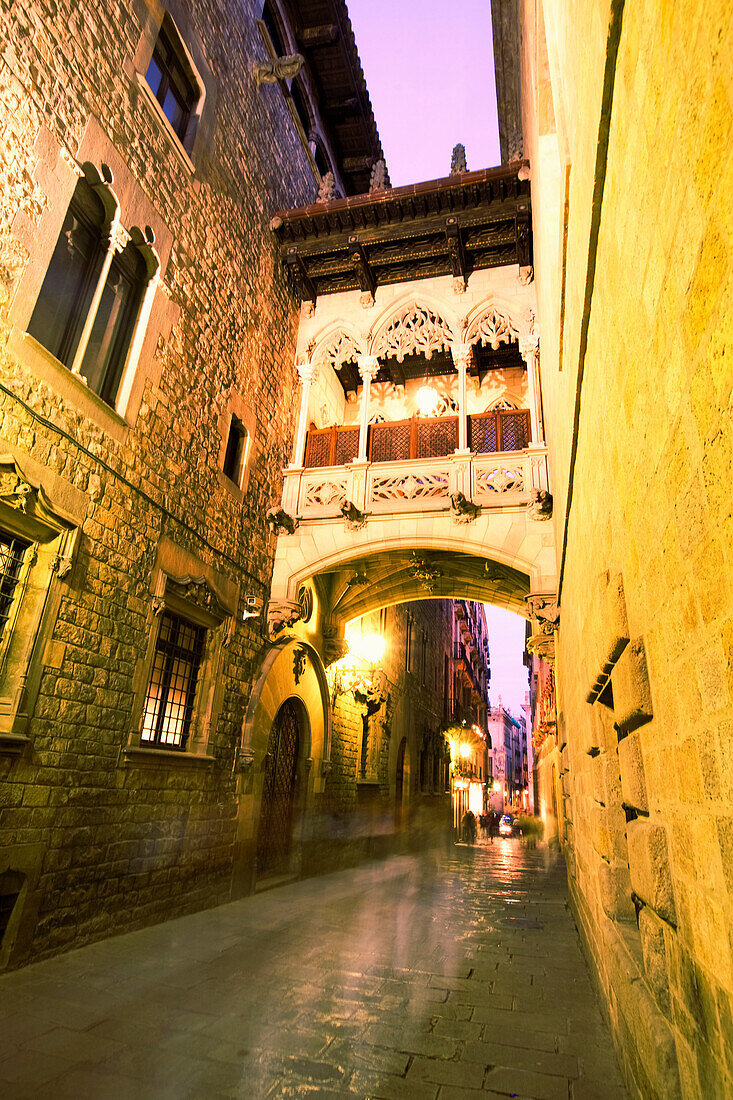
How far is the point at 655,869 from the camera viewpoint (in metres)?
1.82

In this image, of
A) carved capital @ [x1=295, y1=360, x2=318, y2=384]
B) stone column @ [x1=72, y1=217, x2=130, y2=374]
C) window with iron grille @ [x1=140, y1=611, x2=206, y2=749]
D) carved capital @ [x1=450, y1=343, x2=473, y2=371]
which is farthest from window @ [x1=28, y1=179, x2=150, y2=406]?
carved capital @ [x1=450, y1=343, x2=473, y2=371]

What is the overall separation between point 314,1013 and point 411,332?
9.85 metres

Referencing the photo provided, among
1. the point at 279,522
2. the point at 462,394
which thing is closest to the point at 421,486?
the point at 462,394

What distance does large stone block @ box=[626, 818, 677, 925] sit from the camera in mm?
1724

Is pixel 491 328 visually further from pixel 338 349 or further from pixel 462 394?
pixel 338 349

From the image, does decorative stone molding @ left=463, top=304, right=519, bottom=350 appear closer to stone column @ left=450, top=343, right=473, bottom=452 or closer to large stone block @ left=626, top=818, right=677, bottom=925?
stone column @ left=450, top=343, right=473, bottom=452

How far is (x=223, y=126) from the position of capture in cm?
865

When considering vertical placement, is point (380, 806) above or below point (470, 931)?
above

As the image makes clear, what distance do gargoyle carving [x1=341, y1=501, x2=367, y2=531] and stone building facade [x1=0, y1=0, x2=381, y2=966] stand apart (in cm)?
136

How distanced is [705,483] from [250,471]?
8274 millimetres

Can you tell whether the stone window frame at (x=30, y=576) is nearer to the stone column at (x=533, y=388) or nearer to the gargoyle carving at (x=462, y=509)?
the gargoyle carving at (x=462, y=509)

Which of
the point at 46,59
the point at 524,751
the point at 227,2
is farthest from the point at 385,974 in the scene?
the point at 524,751

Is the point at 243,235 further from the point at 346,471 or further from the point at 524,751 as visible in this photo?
the point at 524,751

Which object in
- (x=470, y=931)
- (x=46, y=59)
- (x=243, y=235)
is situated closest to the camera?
(x=46, y=59)
